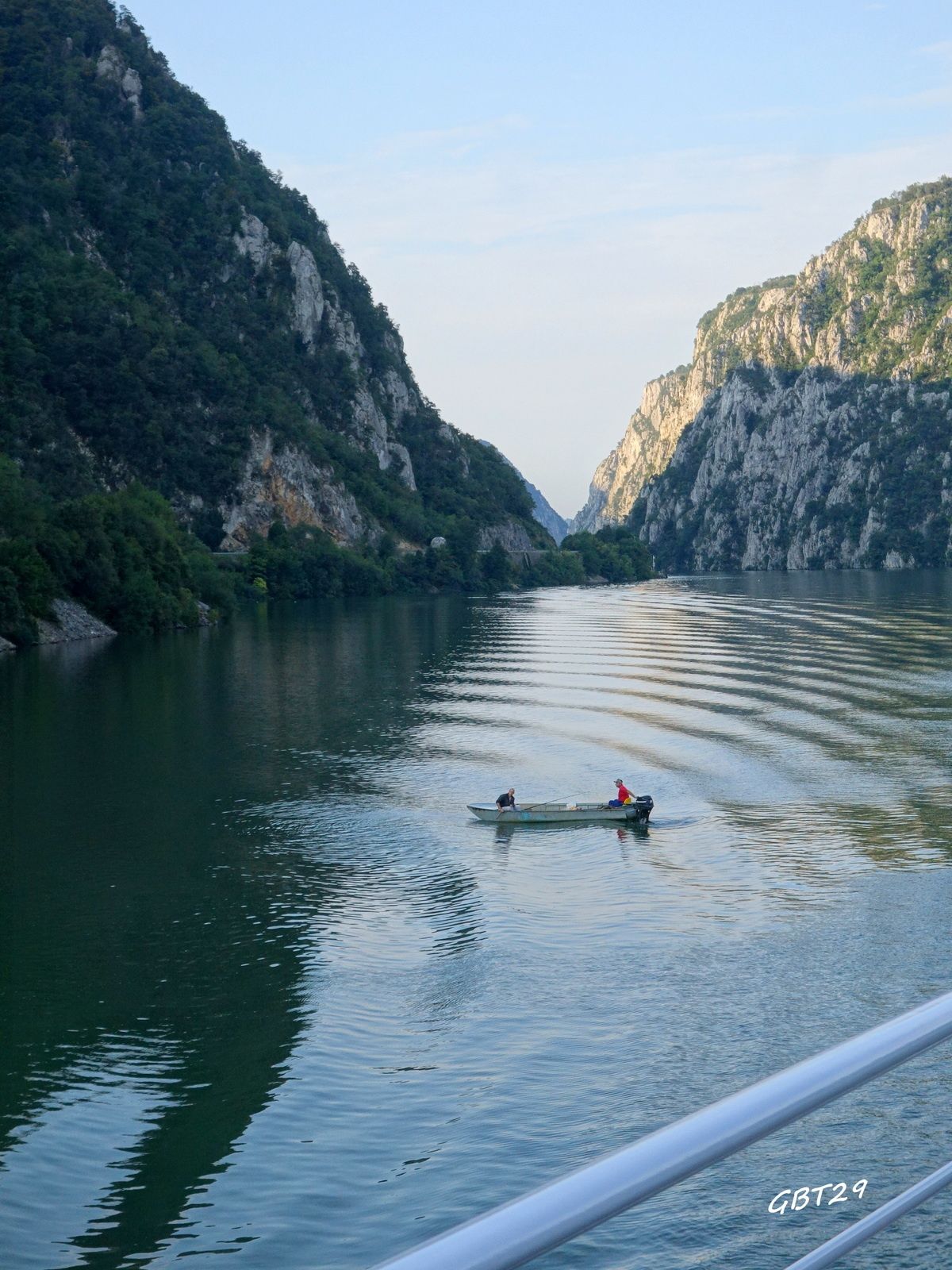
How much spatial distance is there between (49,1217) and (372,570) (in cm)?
16054

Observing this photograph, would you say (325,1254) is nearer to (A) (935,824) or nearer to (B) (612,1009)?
(B) (612,1009)

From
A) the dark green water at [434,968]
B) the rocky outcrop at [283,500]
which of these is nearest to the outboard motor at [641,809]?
the dark green water at [434,968]

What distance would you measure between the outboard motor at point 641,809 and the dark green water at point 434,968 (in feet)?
2.17

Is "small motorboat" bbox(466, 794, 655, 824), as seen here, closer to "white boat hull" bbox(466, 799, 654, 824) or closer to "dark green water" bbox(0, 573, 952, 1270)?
"white boat hull" bbox(466, 799, 654, 824)

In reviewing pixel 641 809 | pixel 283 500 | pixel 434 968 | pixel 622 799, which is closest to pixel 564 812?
pixel 622 799

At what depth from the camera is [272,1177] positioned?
50.4ft

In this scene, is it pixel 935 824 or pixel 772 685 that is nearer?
pixel 935 824

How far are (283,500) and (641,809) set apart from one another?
15647 centimetres

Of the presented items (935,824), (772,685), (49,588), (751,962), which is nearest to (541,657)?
(772,685)

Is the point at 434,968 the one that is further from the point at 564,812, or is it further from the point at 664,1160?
the point at 664,1160

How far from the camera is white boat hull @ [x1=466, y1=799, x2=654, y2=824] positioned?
116 ft

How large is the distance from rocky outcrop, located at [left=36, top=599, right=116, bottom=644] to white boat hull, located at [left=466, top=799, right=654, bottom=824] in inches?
2424

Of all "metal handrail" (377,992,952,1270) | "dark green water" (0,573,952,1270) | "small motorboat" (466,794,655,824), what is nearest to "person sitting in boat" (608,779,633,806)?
"small motorboat" (466,794,655,824)

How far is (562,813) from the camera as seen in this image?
36.2 meters
